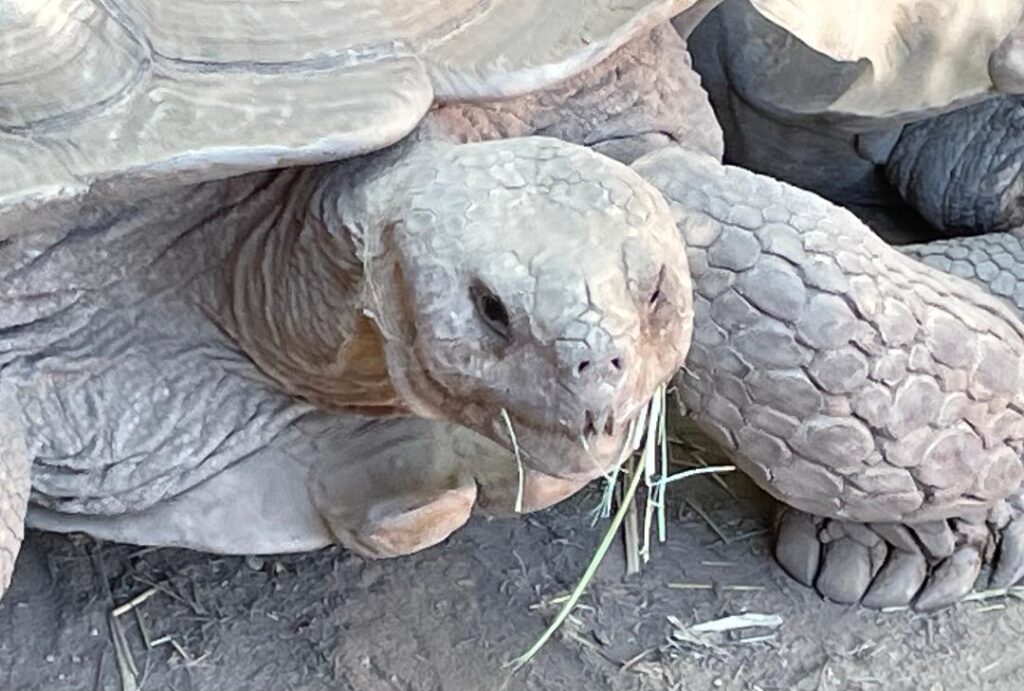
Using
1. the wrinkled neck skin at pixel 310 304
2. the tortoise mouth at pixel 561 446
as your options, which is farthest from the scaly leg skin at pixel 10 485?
the tortoise mouth at pixel 561 446

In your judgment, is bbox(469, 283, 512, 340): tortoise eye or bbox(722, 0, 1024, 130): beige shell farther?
bbox(722, 0, 1024, 130): beige shell

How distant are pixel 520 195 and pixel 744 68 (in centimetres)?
123

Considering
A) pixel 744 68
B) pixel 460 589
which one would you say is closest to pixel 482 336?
pixel 460 589

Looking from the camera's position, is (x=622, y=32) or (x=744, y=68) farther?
(x=744, y=68)

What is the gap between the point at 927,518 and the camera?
228 cm

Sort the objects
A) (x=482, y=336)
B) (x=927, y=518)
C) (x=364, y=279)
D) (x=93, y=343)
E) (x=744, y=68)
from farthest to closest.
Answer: (x=744, y=68), (x=927, y=518), (x=93, y=343), (x=364, y=279), (x=482, y=336)

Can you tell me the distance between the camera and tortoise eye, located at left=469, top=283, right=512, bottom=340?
1615 mm

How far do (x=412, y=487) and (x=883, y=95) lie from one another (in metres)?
1.14

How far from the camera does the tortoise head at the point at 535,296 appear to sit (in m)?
1.57

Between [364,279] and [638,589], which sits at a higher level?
[364,279]

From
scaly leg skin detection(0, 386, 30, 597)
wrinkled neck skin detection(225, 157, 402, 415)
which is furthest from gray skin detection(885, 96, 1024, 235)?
scaly leg skin detection(0, 386, 30, 597)

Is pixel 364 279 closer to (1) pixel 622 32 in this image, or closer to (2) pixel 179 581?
(1) pixel 622 32

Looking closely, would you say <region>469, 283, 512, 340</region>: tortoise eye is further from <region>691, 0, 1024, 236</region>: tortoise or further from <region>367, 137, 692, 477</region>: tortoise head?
<region>691, 0, 1024, 236</region>: tortoise

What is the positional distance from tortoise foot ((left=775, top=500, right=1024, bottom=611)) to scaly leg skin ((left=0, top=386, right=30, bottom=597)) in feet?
3.82
